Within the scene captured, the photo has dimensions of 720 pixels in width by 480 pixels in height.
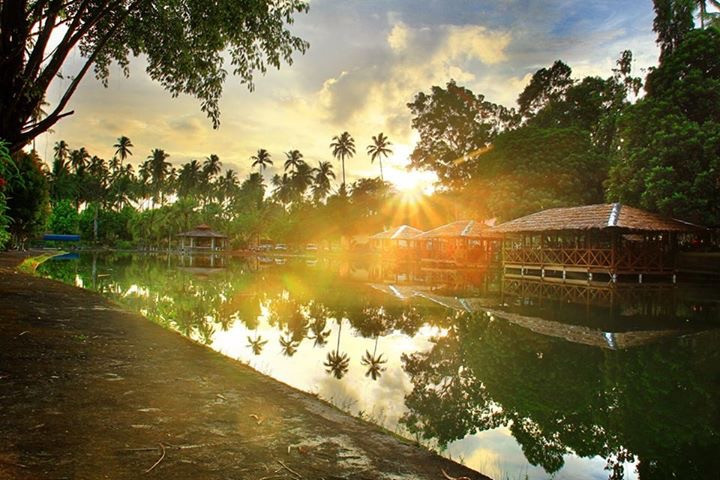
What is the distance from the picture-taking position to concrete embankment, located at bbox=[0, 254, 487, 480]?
10.2 ft

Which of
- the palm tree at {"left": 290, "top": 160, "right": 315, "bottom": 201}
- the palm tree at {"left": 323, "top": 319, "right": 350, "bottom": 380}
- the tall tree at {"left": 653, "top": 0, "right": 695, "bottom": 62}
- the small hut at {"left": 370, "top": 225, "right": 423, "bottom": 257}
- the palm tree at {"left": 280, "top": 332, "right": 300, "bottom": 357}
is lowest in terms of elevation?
the palm tree at {"left": 323, "top": 319, "right": 350, "bottom": 380}

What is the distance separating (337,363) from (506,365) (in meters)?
3.02

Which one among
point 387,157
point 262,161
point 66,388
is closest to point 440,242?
point 387,157

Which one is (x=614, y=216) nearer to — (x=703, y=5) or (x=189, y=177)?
(x=703, y=5)

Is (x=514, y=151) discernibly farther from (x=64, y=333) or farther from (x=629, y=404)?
(x=64, y=333)

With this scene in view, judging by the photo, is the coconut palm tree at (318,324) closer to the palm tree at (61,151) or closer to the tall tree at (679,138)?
the tall tree at (679,138)

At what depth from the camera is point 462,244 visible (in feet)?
116

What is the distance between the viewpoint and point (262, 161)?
78.2 meters

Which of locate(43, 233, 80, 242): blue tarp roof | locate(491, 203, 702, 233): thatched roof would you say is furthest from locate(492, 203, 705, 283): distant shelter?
locate(43, 233, 80, 242): blue tarp roof

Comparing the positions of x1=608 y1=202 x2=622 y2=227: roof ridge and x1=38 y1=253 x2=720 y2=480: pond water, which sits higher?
x1=608 y1=202 x2=622 y2=227: roof ridge

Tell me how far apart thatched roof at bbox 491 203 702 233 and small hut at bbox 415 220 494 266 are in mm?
6639

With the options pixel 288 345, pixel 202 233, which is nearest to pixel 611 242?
pixel 288 345

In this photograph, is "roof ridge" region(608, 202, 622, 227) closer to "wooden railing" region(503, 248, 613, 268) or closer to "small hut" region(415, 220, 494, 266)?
"wooden railing" region(503, 248, 613, 268)

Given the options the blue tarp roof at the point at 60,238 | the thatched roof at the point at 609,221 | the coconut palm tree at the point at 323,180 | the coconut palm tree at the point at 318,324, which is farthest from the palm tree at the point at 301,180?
the coconut palm tree at the point at 318,324
